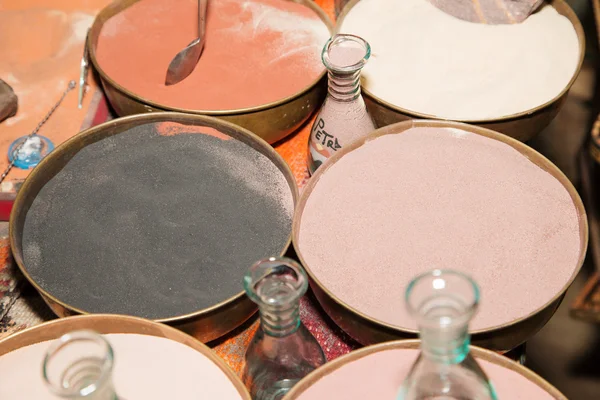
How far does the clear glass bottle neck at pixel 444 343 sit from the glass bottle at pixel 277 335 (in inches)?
6.5

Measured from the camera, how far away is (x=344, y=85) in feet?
2.96

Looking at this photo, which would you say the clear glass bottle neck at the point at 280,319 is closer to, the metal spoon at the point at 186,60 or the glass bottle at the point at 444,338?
the glass bottle at the point at 444,338

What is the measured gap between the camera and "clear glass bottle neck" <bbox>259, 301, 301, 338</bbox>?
0.63 m

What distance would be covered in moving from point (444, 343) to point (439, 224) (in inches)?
15.1

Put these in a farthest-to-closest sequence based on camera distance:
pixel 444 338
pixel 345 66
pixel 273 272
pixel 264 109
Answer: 1. pixel 264 109
2. pixel 345 66
3. pixel 273 272
4. pixel 444 338

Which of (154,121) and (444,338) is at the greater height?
(444,338)

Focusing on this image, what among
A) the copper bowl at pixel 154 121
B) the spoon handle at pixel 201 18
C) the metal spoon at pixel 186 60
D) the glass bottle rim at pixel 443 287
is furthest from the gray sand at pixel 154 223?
the glass bottle rim at pixel 443 287

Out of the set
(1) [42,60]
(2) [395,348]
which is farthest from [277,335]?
(1) [42,60]

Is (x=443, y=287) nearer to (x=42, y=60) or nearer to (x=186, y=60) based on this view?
(x=186, y=60)

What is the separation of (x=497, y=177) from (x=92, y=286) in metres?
0.55

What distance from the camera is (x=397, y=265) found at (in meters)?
0.79

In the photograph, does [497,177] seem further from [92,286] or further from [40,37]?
[40,37]

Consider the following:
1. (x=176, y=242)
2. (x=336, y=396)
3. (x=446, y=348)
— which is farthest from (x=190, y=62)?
(x=446, y=348)

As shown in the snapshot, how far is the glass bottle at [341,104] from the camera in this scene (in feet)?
2.92
